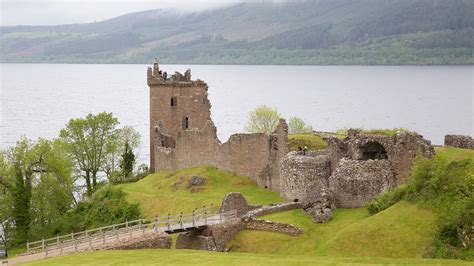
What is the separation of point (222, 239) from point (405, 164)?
12.2m

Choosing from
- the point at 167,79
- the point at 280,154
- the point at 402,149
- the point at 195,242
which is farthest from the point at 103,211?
the point at 402,149

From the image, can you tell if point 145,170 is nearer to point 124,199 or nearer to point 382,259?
point 124,199

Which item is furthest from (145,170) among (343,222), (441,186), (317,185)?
(441,186)

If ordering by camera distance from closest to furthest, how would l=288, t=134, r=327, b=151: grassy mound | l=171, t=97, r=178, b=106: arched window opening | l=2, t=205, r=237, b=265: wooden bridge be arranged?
l=2, t=205, r=237, b=265: wooden bridge
l=288, t=134, r=327, b=151: grassy mound
l=171, t=97, r=178, b=106: arched window opening

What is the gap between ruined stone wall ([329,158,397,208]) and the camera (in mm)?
49312

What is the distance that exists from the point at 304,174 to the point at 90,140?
1347 inches

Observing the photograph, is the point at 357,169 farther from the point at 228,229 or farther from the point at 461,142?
the point at 228,229

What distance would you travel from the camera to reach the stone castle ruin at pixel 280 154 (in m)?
49.3

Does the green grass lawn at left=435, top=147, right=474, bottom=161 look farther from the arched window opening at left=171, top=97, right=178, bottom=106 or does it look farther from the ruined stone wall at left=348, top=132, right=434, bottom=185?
the arched window opening at left=171, top=97, right=178, bottom=106

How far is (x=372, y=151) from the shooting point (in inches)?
2036

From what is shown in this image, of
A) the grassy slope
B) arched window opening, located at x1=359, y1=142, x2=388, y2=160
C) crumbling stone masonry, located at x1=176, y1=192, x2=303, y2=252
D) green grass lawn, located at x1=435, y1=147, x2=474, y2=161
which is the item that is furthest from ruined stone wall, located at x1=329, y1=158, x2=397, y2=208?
crumbling stone masonry, located at x1=176, y1=192, x2=303, y2=252

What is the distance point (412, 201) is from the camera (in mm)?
43719

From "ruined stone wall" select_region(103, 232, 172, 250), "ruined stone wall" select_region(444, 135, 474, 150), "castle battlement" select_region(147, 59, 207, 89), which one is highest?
"castle battlement" select_region(147, 59, 207, 89)

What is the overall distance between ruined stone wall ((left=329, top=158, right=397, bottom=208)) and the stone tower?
26407 mm
